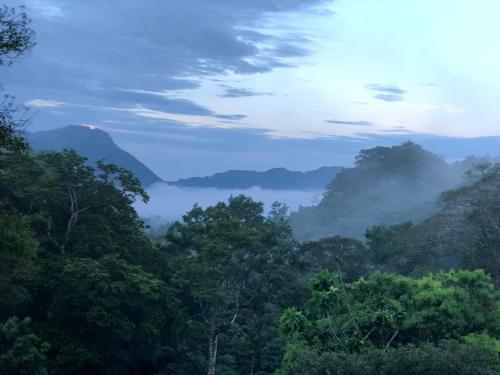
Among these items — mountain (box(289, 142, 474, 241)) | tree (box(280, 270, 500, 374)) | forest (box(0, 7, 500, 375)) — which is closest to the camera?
forest (box(0, 7, 500, 375))

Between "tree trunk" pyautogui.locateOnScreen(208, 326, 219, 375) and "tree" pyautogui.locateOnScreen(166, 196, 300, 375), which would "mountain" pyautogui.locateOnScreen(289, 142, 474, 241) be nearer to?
"tree" pyautogui.locateOnScreen(166, 196, 300, 375)

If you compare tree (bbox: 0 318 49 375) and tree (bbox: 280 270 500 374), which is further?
tree (bbox: 280 270 500 374)

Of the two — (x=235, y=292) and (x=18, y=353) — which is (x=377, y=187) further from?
(x=18, y=353)

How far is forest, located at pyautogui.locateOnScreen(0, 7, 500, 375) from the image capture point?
576 inches

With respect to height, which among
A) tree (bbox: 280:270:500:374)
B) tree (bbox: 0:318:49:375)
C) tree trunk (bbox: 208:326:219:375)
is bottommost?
tree trunk (bbox: 208:326:219:375)

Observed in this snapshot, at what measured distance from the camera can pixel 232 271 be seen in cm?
2314

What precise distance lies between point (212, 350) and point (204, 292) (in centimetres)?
267

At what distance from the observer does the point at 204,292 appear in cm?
2167

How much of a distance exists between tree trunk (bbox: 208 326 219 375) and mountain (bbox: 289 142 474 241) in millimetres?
65434

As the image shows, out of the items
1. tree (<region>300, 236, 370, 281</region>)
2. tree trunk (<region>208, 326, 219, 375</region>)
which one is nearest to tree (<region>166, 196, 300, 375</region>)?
Result: tree trunk (<region>208, 326, 219, 375</region>)

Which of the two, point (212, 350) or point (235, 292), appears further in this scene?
point (235, 292)

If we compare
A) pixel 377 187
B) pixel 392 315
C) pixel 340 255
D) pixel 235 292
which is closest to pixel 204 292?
pixel 235 292

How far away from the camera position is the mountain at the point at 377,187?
91125 mm

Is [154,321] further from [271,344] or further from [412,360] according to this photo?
[412,360]
